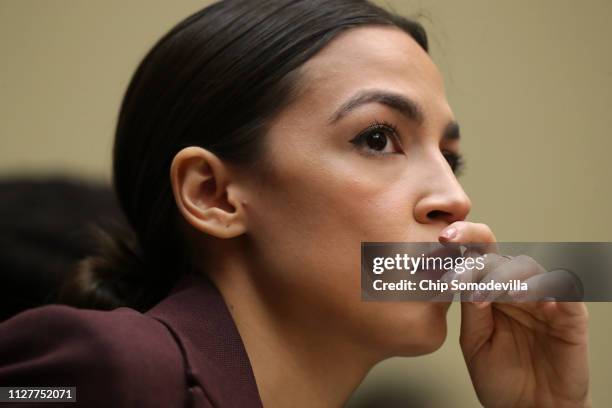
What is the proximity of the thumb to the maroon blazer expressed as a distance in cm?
33

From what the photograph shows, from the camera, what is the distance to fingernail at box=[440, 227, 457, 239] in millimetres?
790

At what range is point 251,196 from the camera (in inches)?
33.5

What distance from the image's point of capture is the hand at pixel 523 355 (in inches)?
34.4

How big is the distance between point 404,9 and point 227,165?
19.7 inches

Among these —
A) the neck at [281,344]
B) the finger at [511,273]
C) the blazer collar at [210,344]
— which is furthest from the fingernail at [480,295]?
the blazer collar at [210,344]

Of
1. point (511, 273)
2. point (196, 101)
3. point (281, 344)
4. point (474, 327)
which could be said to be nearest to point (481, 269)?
point (511, 273)

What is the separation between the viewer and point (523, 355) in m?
0.94

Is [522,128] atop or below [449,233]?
atop

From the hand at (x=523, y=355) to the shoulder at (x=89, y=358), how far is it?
411mm

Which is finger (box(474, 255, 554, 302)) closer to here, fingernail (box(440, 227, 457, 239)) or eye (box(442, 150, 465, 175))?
fingernail (box(440, 227, 457, 239))

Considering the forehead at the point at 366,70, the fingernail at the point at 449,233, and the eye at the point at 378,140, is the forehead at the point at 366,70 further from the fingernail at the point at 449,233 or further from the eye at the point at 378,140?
the fingernail at the point at 449,233

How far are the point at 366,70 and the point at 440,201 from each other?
0.19 metres

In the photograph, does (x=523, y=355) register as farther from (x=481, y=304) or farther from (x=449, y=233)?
(x=449, y=233)

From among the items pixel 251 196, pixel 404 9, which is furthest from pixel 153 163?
pixel 404 9
